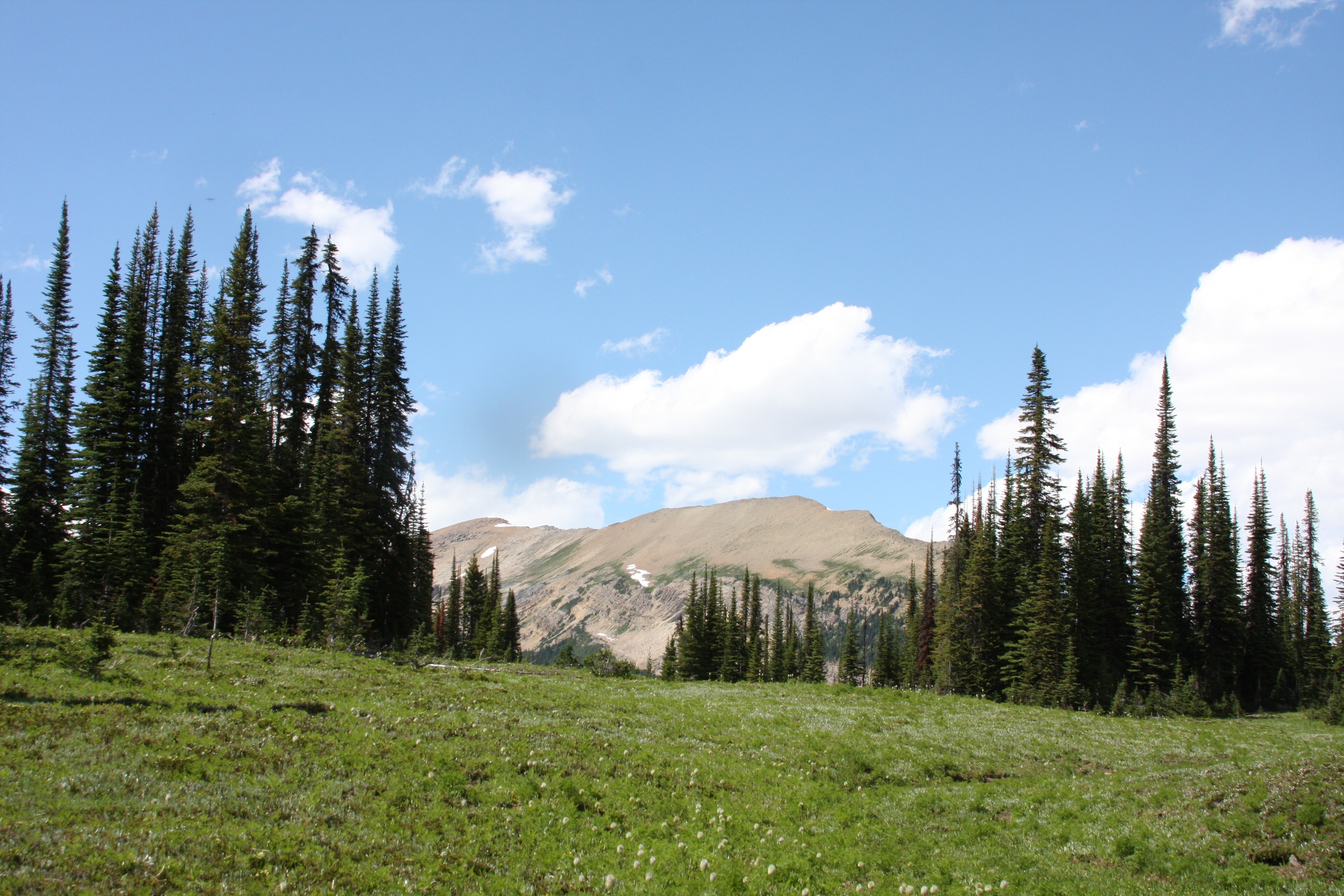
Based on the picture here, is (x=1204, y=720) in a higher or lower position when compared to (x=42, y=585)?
lower

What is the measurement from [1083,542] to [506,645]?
2584 inches

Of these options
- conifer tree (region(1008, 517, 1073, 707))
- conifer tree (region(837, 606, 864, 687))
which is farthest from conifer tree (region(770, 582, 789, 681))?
conifer tree (region(1008, 517, 1073, 707))

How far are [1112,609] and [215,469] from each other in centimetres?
7374

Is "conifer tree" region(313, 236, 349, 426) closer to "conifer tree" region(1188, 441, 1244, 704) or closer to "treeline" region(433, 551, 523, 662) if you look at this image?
"treeline" region(433, 551, 523, 662)

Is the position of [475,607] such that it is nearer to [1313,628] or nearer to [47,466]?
[47,466]

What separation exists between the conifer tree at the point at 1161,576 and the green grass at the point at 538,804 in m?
44.8

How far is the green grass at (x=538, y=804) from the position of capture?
10500mm

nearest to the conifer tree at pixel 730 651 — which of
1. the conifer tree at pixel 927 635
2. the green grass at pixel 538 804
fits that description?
the conifer tree at pixel 927 635

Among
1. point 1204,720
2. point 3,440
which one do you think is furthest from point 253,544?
point 1204,720

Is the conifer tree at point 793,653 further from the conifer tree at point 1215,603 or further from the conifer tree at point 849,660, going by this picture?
the conifer tree at point 1215,603

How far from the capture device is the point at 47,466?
5203 cm

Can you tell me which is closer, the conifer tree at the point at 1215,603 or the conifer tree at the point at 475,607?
the conifer tree at the point at 1215,603

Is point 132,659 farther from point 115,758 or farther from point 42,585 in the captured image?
point 42,585

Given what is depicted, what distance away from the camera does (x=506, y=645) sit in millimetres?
90312
